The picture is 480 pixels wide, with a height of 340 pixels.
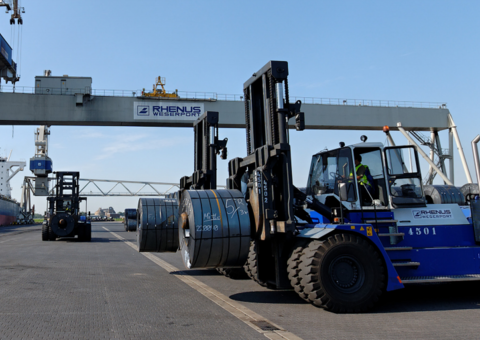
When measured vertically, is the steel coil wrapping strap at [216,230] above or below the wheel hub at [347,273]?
above

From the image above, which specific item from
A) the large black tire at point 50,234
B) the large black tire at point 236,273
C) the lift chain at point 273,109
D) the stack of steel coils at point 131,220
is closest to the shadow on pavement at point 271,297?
the large black tire at point 236,273

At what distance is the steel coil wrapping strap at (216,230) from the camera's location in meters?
6.46

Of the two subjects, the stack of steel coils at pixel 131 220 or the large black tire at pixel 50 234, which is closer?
the large black tire at pixel 50 234

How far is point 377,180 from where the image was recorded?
746 cm

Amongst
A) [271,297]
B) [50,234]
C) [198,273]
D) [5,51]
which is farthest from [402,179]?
[5,51]

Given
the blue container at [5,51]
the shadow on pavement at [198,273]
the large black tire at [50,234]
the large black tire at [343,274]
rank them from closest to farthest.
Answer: the large black tire at [343,274] → the shadow on pavement at [198,273] → the large black tire at [50,234] → the blue container at [5,51]

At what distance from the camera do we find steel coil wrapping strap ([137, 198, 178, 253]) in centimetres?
937

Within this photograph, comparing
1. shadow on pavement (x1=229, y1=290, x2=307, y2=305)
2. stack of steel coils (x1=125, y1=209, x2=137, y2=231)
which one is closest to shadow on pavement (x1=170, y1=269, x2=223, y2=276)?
shadow on pavement (x1=229, y1=290, x2=307, y2=305)

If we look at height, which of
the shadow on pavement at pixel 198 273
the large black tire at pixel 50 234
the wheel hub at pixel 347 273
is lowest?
the shadow on pavement at pixel 198 273

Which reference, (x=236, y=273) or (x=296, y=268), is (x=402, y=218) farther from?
(x=236, y=273)

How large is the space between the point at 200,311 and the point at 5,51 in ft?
132

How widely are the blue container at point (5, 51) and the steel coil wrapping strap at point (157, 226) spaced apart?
35.7 metres

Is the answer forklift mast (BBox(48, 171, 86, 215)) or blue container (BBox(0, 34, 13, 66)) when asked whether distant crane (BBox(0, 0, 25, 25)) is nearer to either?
blue container (BBox(0, 34, 13, 66))

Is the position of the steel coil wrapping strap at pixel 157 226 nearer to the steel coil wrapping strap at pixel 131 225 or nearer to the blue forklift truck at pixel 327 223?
the blue forklift truck at pixel 327 223
